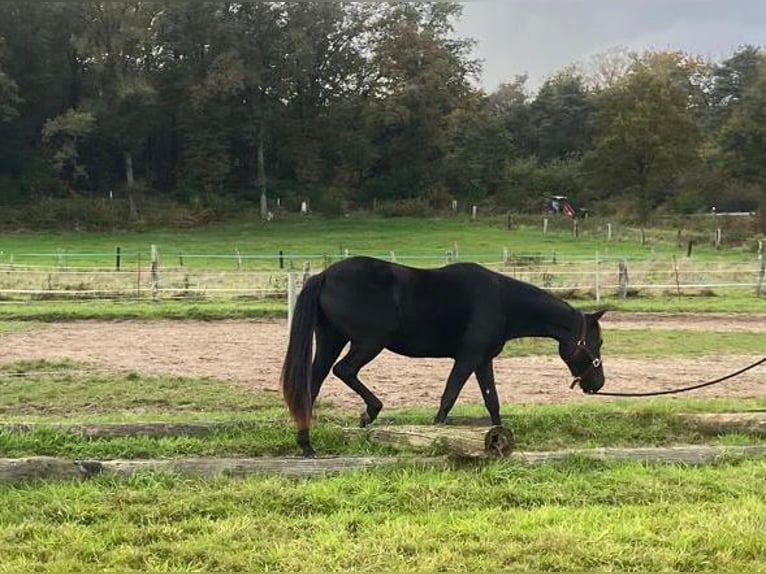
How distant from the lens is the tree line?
140ft

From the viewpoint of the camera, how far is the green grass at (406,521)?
360 centimetres

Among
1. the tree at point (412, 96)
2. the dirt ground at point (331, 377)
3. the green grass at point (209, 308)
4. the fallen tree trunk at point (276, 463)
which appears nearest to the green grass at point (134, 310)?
the green grass at point (209, 308)

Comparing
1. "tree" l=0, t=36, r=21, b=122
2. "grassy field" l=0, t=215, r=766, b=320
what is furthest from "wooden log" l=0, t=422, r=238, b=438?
"tree" l=0, t=36, r=21, b=122

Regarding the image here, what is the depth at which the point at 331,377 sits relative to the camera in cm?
1012

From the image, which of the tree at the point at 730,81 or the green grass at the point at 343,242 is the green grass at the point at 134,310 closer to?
the green grass at the point at 343,242

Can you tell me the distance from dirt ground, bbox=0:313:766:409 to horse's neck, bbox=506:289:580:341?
1895 millimetres

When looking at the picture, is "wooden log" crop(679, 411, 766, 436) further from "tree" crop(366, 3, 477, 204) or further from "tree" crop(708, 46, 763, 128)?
"tree" crop(708, 46, 763, 128)

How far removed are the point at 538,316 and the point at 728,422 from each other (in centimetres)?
169

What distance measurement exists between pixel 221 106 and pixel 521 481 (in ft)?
149

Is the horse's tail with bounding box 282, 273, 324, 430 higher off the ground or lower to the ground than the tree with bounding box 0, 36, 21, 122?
lower

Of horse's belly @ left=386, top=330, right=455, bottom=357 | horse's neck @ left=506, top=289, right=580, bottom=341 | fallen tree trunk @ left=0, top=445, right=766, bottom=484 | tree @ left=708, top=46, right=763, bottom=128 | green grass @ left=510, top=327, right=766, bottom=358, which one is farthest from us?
tree @ left=708, top=46, right=763, bottom=128

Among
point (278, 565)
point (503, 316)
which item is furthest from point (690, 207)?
point (278, 565)

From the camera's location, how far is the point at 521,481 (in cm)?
479

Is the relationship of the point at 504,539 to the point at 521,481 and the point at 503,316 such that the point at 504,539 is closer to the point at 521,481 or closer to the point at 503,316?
the point at 521,481
